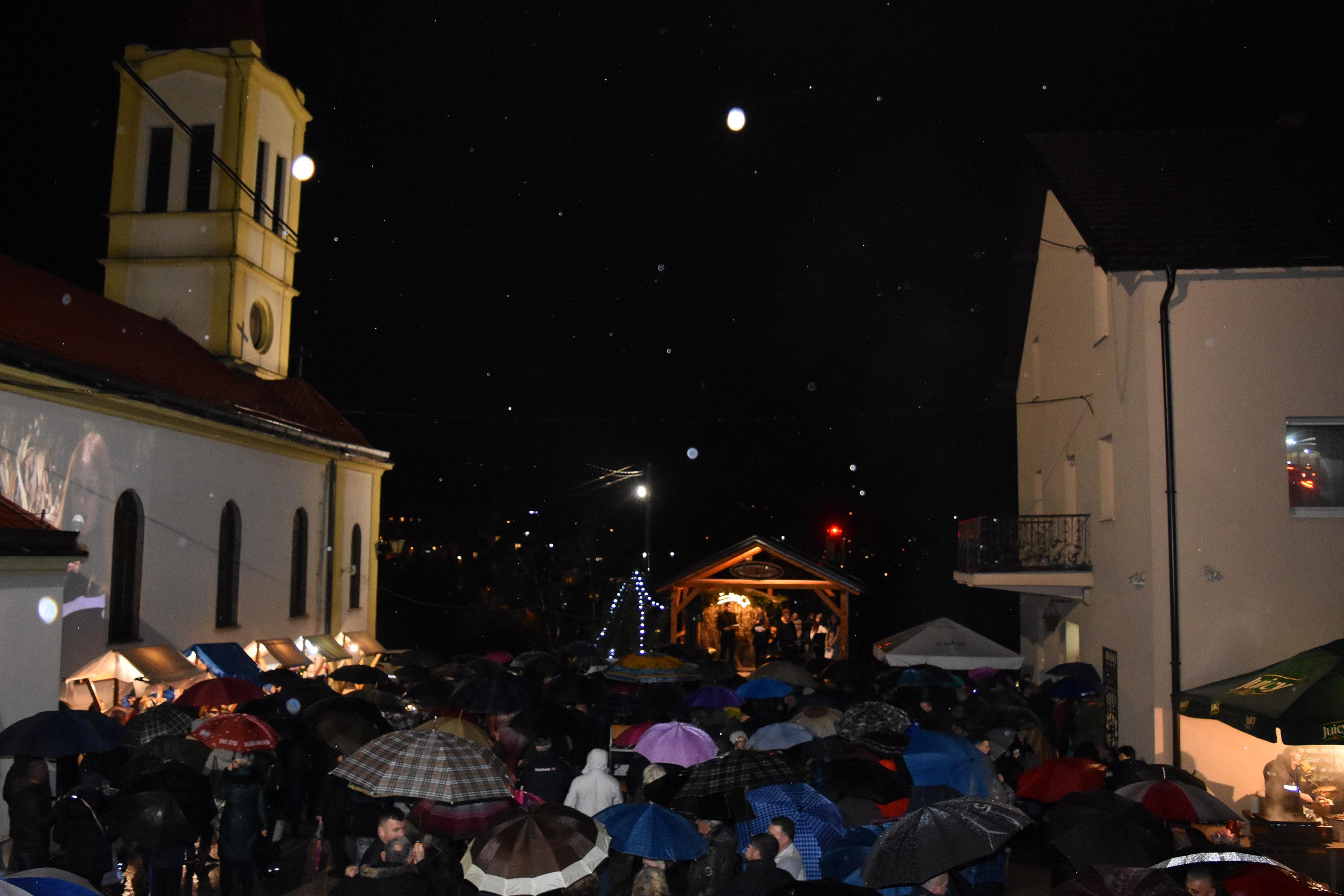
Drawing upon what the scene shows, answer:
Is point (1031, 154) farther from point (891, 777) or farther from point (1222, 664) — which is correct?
point (891, 777)

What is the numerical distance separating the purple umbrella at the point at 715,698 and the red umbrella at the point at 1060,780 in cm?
583

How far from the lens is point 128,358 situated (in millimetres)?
22672

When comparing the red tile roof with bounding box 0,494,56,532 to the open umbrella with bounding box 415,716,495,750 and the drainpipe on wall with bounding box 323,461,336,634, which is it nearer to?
the open umbrella with bounding box 415,716,495,750

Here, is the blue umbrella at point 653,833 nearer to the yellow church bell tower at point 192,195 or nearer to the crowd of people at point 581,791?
the crowd of people at point 581,791

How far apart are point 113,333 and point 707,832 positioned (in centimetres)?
2039

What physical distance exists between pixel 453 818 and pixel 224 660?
1326cm

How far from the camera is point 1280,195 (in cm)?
1564

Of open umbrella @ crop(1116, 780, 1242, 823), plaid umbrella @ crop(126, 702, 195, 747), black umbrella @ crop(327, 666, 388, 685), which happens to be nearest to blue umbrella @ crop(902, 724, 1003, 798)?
open umbrella @ crop(1116, 780, 1242, 823)

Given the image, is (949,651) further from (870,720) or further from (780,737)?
(780,737)

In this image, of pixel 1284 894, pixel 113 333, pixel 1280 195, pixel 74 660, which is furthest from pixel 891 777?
pixel 113 333

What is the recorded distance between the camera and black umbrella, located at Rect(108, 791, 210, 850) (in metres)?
8.66

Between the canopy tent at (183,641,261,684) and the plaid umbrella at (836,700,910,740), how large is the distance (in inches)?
460

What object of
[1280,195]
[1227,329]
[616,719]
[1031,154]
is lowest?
[616,719]

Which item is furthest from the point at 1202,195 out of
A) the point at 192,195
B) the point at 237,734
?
the point at 192,195
